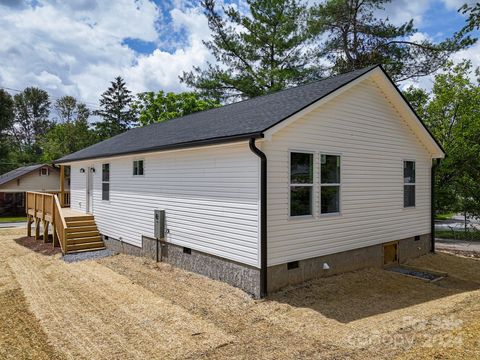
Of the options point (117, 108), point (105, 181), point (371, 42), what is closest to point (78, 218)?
point (105, 181)

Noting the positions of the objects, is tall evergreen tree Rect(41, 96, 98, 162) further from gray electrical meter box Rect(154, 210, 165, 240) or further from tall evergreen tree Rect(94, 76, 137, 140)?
gray electrical meter box Rect(154, 210, 165, 240)

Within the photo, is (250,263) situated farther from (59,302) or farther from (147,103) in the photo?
(147,103)

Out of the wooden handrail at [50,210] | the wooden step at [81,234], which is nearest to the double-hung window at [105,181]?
the wooden step at [81,234]

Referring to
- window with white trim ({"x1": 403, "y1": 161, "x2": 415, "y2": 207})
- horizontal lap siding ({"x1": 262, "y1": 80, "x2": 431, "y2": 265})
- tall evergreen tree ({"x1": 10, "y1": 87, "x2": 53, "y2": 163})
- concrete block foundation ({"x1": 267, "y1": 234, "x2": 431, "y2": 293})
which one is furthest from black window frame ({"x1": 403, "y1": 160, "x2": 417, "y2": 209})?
tall evergreen tree ({"x1": 10, "y1": 87, "x2": 53, "y2": 163})

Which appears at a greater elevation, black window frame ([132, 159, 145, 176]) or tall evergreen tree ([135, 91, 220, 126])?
tall evergreen tree ([135, 91, 220, 126])

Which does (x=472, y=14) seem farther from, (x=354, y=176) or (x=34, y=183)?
(x=34, y=183)

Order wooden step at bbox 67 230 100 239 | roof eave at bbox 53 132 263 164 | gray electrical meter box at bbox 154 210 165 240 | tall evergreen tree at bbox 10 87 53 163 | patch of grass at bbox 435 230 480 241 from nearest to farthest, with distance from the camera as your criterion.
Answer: roof eave at bbox 53 132 263 164
gray electrical meter box at bbox 154 210 165 240
wooden step at bbox 67 230 100 239
patch of grass at bbox 435 230 480 241
tall evergreen tree at bbox 10 87 53 163

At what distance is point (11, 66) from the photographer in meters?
27.1

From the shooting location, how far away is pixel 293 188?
714 centimetres

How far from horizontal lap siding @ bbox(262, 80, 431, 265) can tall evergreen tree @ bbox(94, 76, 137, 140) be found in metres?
41.3

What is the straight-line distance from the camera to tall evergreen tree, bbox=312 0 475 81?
19125 millimetres

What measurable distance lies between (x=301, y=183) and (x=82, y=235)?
9.12 m

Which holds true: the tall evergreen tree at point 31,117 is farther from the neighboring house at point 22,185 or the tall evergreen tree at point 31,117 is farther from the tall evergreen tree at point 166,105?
the tall evergreen tree at point 166,105

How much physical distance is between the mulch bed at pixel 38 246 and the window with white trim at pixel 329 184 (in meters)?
9.64
